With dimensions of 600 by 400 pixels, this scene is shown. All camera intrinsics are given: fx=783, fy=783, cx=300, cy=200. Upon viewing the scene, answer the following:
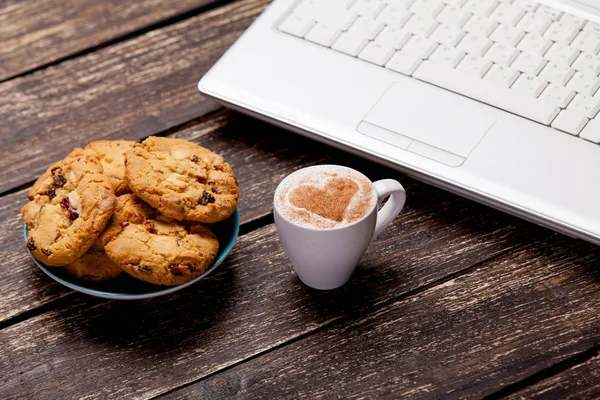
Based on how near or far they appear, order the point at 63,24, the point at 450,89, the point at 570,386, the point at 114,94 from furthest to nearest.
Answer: the point at 63,24
the point at 114,94
the point at 450,89
the point at 570,386

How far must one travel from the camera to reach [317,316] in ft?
3.05

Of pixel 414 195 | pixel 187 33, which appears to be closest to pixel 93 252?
pixel 414 195

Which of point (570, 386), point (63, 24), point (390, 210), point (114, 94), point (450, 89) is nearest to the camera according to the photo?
point (570, 386)

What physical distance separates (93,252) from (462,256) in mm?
448

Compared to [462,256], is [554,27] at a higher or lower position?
higher

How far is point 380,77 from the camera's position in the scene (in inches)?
42.9

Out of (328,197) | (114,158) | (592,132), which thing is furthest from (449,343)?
(114,158)

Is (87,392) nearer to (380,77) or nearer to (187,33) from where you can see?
(380,77)

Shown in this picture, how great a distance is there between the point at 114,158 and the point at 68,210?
0.10 m

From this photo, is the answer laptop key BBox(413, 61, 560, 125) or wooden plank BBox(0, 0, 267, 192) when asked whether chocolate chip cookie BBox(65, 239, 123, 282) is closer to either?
wooden plank BBox(0, 0, 267, 192)

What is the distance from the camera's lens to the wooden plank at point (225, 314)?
886 millimetres

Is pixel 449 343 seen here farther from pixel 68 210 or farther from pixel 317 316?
pixel 68 210

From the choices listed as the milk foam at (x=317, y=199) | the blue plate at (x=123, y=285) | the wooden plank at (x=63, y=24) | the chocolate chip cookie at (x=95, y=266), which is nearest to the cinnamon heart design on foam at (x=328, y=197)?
the milk foam at (x=317, y=199)

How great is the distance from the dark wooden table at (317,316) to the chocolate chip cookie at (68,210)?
4.0 inches
